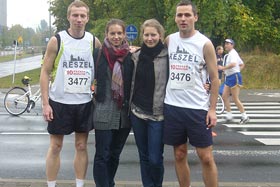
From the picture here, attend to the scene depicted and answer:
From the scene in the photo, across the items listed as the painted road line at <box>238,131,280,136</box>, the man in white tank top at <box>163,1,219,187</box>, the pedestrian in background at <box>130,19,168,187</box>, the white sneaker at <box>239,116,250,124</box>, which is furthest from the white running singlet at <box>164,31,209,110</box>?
the white sneaker at <box>239,116,250,124</box>

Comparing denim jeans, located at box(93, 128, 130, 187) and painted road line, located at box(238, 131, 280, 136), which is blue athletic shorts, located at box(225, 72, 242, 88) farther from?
denim jeans, located at box(93, 128, 130, 187)

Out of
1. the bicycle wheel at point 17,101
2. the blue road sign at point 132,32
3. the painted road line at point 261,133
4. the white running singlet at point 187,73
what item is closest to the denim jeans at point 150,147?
the white running singlet at point 187,73

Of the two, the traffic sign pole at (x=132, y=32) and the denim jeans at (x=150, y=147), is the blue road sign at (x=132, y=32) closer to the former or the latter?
the traffic sign pole at (x=132, y=32)

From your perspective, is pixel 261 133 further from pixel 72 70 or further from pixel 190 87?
pixel 72 70

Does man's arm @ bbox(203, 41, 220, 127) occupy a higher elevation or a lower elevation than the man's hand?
higher

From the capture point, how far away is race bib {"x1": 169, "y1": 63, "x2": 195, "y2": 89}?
14.2 ft

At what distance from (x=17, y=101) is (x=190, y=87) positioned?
939cm

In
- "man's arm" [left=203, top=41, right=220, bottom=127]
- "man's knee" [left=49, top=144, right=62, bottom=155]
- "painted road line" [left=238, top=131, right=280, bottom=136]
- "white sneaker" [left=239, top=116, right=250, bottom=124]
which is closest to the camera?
"man's arm" [left=203, top=41, right=220, bottom=127]

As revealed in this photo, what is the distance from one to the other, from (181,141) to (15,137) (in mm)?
5721

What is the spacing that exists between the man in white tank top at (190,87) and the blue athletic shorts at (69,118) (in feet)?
2.59

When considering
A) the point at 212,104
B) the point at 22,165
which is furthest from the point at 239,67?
the point at 212,104

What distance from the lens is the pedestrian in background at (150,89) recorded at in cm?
443

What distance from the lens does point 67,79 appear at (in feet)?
14.8

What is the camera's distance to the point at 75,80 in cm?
452
